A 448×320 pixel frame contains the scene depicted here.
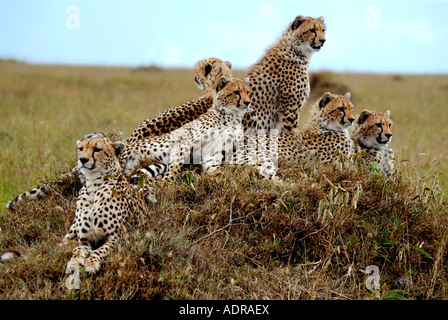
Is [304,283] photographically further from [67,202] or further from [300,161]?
[67,202]

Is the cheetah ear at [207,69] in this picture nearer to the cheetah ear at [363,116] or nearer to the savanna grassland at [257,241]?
the savanna grassland at [257,241]

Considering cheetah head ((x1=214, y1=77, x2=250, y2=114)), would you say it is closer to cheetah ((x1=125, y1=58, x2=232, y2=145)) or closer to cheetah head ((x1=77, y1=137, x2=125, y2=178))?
cheetah ((x1=125, y1=58, x2=232, y2=145))

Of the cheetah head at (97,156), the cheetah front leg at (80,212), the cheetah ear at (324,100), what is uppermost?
the cheetah ear at (324,100)

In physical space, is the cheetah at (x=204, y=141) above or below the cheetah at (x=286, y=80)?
below

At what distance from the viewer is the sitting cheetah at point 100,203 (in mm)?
3109

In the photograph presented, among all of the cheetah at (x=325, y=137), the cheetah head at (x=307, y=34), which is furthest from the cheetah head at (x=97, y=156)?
the cheetah head at (x=307, y=34)

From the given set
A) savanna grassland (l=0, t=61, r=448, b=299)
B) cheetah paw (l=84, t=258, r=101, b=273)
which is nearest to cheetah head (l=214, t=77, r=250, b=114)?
savanna grassland (l=0, t=61, r=448, b=299)

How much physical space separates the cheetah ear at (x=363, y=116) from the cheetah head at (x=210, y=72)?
141 centimetres

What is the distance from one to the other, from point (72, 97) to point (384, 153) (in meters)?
8.10

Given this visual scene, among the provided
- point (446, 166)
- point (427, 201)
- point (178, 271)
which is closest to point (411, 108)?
point (446, 166)

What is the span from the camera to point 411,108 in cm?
1031

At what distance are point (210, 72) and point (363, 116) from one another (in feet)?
5.43

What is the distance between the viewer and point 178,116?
4766 mm

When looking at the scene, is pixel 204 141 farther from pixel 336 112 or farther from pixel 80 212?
pixel 80 212
